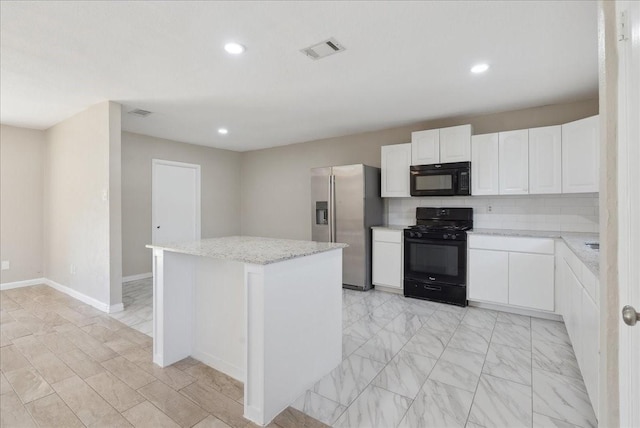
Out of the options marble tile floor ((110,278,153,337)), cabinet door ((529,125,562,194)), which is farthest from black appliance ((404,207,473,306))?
marble tile floor ((110,278,153,337))

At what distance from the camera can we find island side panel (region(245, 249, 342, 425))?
1.74 meters

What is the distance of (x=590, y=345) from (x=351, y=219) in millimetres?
2962

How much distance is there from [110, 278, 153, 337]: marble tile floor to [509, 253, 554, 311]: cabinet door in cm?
374

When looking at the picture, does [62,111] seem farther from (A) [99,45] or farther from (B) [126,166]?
(A) [99,45]

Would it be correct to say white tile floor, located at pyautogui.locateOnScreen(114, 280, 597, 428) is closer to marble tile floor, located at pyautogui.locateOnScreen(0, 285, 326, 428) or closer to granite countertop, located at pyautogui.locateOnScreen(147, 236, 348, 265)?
marble tile floor, located at pyautogui.locateOnScreen(0, 285, 326, 428)

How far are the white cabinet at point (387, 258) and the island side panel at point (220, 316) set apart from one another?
2555 millimetres

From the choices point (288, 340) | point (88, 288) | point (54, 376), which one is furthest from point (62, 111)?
point (288, 340)

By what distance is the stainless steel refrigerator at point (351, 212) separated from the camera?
433cm

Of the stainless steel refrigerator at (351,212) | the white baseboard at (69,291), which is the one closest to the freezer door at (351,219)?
the stainless steel refrigerator at (351,212)

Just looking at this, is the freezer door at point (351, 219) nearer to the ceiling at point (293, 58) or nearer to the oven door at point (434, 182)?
the oven door at point (434, 182)

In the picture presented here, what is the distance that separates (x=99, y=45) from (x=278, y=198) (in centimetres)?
398

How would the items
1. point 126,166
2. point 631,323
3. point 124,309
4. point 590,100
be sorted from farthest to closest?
point 126,166 → point 124,309 → point 590,100 → point 631,323

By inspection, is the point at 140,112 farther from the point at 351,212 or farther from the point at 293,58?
the point at 351,212

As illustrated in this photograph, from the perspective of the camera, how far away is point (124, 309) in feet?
11.9
